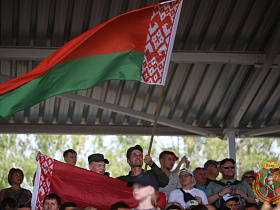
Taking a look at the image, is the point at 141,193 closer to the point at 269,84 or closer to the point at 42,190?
A: the point at 42,190

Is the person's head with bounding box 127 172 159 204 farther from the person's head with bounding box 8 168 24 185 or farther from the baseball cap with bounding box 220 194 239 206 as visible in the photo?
the person's head with bounding box 8 168 24 185

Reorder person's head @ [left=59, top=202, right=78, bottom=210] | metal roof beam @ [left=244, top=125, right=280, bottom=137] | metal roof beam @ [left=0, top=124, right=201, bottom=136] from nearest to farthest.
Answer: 1. person's head @ [left=59, top=202, right=78, bottom=210]
2. metal roof beam @ [left=244, top=125, right=280, bottom=137]
3. metal roof beam @ [left=0, top=124, right=201, bottom=136]

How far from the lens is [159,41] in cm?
833

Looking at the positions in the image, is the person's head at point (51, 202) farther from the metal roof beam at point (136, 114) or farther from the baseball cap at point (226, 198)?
the metal roof beam at point (136, 114)

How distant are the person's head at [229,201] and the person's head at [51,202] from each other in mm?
2512

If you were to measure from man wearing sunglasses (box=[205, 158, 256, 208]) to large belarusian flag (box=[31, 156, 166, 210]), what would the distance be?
1.03 metres

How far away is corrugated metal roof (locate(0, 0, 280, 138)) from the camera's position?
12.0 m

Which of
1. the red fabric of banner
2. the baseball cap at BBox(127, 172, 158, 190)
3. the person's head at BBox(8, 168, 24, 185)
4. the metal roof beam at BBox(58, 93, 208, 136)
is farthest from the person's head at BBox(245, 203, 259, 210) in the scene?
the metal roof beam at BBox(58, 93, 208, 136)

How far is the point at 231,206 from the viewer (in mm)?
8680

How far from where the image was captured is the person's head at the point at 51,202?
7988 millimetres

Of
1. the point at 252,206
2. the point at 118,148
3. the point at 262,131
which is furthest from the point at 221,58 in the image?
the point at 118,148

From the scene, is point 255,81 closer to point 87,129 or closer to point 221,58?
point 221,58

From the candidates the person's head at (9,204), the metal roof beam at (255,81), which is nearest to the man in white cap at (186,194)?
the person's head at (9,204)

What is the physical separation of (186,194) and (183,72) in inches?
225
